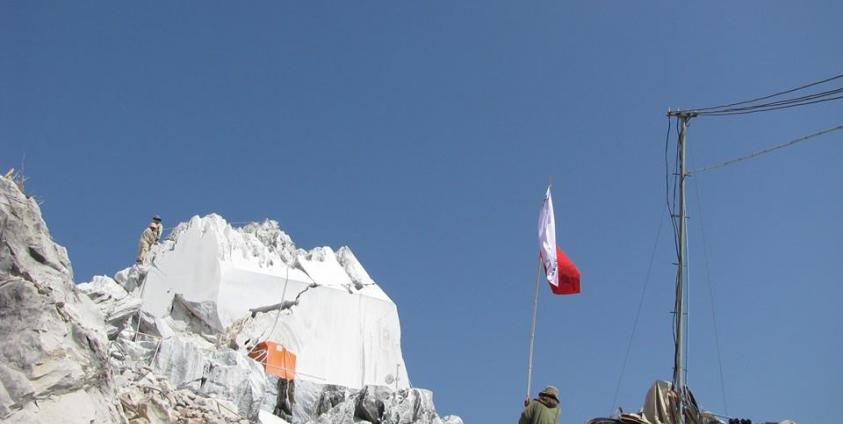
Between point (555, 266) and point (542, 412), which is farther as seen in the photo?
point (555, 266)

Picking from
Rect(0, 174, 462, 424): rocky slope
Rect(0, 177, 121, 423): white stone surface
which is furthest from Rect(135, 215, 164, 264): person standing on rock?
Rect(0, 177, 121, 423): white stone surface

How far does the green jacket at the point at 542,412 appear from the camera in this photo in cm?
1233

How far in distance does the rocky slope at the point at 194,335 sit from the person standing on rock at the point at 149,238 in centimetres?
48

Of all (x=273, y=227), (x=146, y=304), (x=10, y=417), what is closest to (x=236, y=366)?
(x=146, y=304)

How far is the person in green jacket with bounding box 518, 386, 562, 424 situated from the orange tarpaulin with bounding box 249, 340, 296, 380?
18.8 meters

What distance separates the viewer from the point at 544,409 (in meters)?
12.4

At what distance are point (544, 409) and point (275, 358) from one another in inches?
793

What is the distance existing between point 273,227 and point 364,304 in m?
4.84

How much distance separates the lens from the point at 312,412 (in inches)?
1158

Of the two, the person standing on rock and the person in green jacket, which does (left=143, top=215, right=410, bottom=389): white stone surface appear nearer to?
the person standing on rock

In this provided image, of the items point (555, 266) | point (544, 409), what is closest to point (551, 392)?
point (544, 409)

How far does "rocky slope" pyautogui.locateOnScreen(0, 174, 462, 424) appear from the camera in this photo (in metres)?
12.9

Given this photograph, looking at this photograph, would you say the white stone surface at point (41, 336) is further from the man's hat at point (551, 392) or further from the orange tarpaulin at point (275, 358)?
the orange tarpaulin at point (275, 358)

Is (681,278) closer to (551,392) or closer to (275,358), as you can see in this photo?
(551,392)
